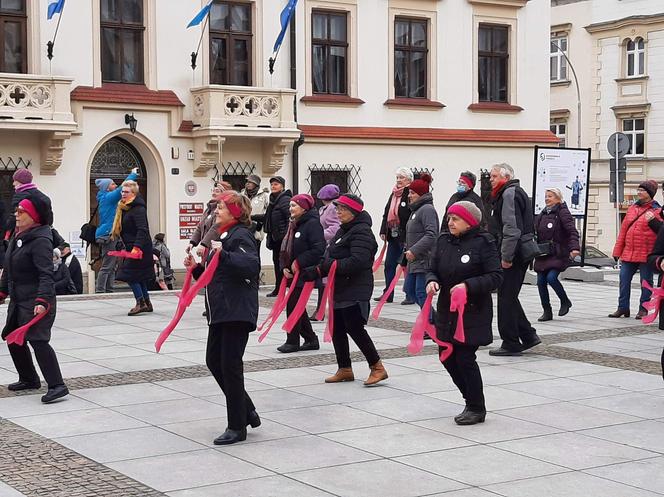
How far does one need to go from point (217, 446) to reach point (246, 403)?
0.45 m

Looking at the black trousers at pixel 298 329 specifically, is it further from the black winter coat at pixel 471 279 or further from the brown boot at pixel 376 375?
the black winter coat at pixel 471 279

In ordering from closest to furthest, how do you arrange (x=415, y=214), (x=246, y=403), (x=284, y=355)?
(x=246, y=403) → (x=284, y=355) → (x=415, y=214)

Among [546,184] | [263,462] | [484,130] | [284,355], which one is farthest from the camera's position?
[484,130]

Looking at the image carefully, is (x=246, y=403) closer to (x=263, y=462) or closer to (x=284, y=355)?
(x=263, y=462)

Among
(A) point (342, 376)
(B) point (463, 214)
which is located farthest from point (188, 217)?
(B) point (463, 214)

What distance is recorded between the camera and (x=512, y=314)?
12109mm

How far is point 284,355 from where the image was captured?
12320 millimetres

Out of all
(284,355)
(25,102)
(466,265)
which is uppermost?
(25,102)

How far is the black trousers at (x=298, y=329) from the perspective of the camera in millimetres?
12414

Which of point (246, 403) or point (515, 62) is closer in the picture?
point (246, 403)

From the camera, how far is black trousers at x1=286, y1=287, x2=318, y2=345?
12.4 meters

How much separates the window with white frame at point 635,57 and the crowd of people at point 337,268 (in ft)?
102

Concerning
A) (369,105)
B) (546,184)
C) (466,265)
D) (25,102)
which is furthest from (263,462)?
(369,105)

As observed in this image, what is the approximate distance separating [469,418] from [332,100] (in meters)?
18.7
